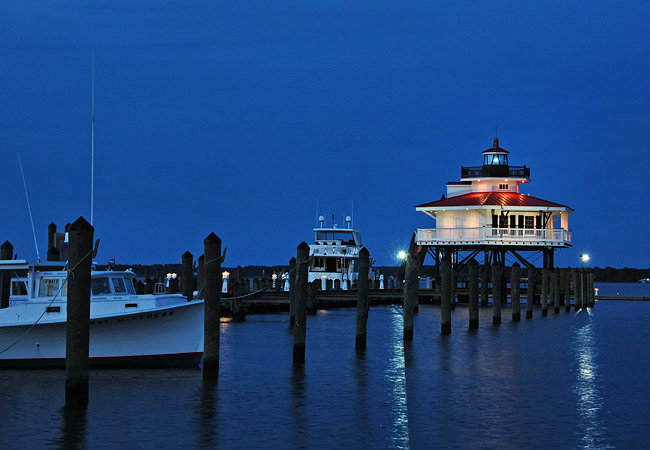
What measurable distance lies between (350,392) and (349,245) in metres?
50.7

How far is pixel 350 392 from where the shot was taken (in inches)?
1043

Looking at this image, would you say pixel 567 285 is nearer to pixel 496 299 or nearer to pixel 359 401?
pixel 496 299

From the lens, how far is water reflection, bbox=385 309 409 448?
2058 cm

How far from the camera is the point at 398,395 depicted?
85.5 ft

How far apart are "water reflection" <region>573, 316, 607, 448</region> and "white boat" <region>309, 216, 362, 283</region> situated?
33.5 meters

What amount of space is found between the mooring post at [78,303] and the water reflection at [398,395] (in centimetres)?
684

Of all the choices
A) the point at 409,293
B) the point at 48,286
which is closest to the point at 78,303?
the point at 48,286

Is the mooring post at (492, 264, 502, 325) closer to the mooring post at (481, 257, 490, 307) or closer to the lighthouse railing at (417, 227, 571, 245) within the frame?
the mooring post at (481, 257, 490, 307)

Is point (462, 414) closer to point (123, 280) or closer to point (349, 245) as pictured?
point (123, 280)

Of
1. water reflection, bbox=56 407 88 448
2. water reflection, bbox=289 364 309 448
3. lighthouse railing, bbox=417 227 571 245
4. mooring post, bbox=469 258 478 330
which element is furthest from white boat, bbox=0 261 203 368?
lighthouse railing, bbox=417 227 571 245

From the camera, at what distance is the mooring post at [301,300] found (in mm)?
28969

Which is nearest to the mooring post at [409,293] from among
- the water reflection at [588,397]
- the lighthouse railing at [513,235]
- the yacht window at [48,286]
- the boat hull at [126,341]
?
the water reflection at [588,397]

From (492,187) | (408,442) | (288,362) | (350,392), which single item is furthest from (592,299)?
(408,442)

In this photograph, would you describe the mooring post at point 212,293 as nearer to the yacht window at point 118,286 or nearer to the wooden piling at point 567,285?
the yacht window at point 118,286
